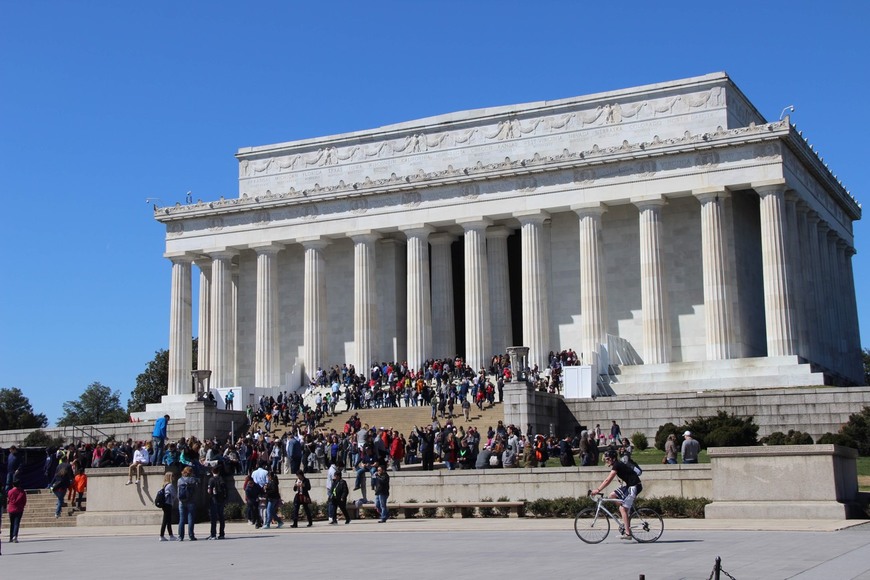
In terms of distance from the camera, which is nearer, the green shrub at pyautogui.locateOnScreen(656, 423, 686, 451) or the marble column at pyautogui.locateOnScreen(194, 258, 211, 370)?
the green shrub at pyautogui.locateOnScreen(656, 423, 686, 451)

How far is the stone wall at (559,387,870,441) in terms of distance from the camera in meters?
44.3

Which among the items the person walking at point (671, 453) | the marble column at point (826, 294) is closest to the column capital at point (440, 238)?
the marble column at point (826, 294)

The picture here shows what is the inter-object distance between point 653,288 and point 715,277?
2986 millimetres

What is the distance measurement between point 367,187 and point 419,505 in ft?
108

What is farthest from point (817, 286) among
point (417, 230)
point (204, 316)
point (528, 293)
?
point (204, 316)

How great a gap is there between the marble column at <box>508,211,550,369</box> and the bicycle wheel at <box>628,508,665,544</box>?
35.2 m

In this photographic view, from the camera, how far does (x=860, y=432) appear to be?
133 ft

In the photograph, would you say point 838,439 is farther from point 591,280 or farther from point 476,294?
point 476,294

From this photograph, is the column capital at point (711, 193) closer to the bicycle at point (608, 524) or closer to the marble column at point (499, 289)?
the marble column at point (499, 289)

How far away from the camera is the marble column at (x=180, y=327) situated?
219 feet

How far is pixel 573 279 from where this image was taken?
61781 millimetres

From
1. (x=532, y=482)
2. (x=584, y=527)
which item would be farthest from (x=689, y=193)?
(x=584, y=527)

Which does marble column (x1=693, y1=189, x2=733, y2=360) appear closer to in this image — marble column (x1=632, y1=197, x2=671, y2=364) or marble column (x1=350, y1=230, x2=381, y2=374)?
marble column (x1=632, y1=197, x2=671, y2=364)

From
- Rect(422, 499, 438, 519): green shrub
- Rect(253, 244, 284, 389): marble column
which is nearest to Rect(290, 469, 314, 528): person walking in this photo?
Rect(422, 499, 438, 519): green shrub
